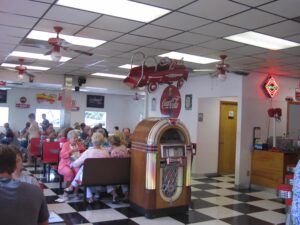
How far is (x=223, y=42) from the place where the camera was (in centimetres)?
529

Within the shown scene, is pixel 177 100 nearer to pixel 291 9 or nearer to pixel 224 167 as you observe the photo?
pixel 291 9

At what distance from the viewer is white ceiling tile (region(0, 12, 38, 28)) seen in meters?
4.38

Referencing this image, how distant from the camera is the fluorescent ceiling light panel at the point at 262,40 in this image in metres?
4.97

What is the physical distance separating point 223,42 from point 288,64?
7.40 feet

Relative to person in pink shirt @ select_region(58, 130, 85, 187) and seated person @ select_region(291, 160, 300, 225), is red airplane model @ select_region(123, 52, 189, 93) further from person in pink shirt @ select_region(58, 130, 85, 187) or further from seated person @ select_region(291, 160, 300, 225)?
seated person @ select_region(291, 160, 300, 225)

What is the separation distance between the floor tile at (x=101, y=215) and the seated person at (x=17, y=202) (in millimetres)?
3078

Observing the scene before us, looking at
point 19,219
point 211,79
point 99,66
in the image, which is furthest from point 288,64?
point 19,219

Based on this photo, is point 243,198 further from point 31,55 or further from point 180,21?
point 31,55

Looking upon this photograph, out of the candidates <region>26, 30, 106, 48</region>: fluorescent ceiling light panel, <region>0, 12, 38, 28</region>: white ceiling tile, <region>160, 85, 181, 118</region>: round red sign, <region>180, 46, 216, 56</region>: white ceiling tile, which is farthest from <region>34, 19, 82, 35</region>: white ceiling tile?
<region>180, 46, 216, 56</region>: white ceiling tile

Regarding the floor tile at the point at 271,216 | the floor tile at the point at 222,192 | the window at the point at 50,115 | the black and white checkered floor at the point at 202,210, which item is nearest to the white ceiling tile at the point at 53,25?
the black and white checkered floor at the point at 202,210

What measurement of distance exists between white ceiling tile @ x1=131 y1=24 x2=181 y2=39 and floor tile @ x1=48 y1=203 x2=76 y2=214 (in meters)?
2.92

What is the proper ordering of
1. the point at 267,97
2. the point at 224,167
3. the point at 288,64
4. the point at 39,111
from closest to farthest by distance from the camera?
1. the point at 288,64
2. the point at 267,97
3. the point at 224,167
4. the point at 39,111

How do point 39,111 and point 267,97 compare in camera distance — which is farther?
point 39,111

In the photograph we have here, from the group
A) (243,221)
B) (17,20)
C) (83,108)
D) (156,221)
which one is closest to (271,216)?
(243,221)
